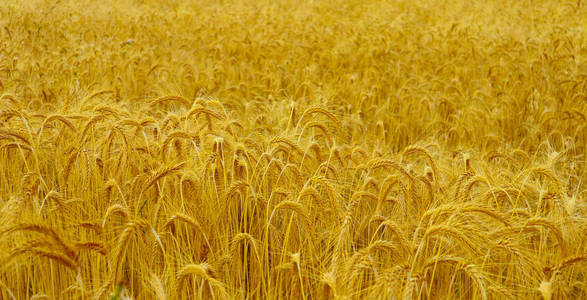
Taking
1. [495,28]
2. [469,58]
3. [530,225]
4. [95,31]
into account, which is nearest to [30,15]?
[95,31]

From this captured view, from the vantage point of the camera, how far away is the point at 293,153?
2.50m

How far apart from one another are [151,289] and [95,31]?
21.0 ft

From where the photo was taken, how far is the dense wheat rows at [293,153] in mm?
1596

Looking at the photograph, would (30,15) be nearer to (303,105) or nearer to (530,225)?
(303,105)

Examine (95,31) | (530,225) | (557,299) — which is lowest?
(557,299)

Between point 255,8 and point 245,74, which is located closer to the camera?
point 245,74

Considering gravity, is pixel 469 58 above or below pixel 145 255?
above

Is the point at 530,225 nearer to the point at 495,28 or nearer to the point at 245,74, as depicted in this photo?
the point at 245,74

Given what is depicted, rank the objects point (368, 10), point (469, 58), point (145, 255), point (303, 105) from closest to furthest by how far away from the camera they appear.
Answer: point (145, 255)
point (303, 105)
point (469, 58)
point (368, 10)

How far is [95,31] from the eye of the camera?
7.15m

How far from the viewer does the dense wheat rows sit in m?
1.60

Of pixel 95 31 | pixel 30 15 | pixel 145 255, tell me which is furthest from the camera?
pixel 30 15

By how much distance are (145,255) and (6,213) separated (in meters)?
0.50

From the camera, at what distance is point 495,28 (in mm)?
7883
